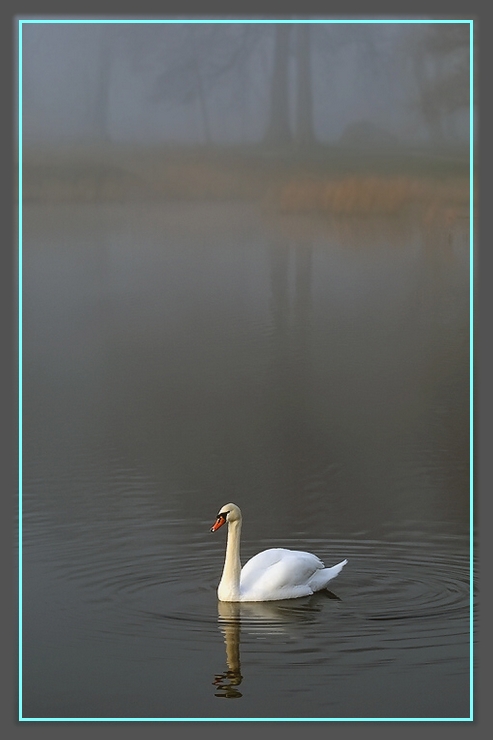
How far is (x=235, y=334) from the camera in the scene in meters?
13.7

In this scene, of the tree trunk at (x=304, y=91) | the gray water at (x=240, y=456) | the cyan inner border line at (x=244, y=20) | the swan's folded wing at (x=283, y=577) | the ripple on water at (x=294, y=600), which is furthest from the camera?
the tree trunk at (x=304, y=91)

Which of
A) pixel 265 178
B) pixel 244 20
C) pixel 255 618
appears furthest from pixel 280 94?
pixel 255 618

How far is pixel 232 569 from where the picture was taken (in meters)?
10.5

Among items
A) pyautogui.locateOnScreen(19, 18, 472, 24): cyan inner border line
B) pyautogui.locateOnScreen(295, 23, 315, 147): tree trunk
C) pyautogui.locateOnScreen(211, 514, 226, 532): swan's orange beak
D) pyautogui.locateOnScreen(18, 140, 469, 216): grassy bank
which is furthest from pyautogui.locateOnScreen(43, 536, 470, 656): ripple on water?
pyautogui.locateOnScreen(19, 18, 472, 24): cyan inner border line

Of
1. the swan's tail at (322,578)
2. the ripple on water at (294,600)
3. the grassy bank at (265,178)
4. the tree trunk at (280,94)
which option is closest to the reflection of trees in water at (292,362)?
the grassy bank at (265,178)

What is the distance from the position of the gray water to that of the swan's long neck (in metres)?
0.07

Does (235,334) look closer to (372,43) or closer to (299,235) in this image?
(299,235)

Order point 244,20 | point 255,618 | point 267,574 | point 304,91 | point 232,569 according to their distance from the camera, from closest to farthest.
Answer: point 244,20 → point 255,618 → point 232,569 → point 267,574 → point 304,91

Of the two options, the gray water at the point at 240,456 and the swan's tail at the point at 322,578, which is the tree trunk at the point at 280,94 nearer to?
the gray water at the point at 240,456

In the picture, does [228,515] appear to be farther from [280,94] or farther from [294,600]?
[280,94]

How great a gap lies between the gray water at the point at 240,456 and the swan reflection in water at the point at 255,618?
0.7 inches

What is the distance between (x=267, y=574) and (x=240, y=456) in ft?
6.42

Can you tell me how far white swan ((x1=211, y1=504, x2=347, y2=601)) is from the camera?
10.5 meters

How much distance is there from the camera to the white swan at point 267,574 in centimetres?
1046
